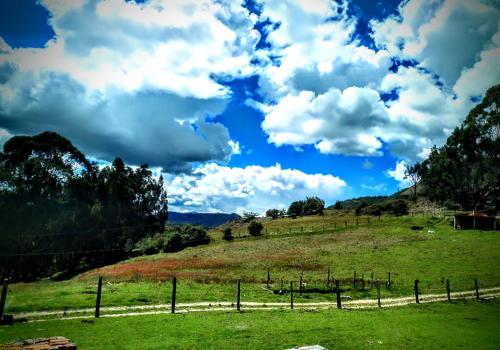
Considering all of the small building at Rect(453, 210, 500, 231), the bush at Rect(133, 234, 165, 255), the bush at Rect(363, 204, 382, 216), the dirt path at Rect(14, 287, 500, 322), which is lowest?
the dirt path at Rect(14, 287, 500, 322)

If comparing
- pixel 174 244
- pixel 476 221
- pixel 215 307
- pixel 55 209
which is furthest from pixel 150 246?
pixel 476 221

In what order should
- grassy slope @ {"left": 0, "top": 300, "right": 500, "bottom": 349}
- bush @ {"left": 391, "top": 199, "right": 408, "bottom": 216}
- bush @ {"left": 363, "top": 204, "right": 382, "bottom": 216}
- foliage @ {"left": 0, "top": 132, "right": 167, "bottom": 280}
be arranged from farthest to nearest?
bush @ {"left": 363, "top": 204, "right": 382, "bottom": 216} < bush @ {"left": 391, "top": 199, "right": 408, "bottom": 216} < foliage @ {"left": 0, "top": 132, "right": 167, "bottom": 280} < grassy slope @ {"left": 0, "top": 300, "right": 500, "bottom": 349}

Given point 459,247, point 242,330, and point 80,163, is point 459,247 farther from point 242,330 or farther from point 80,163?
point 80,163

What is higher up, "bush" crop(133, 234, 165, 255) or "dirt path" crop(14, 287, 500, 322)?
"bush" crop(133, 234, 165, 255)

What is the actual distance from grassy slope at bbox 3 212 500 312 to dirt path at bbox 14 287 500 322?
2269mm

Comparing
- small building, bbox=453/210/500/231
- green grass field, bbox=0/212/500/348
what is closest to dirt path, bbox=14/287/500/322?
green grass field, bbox=0/212/500/348

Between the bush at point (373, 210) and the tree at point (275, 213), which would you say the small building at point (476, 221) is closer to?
the bush at point (373, 210)

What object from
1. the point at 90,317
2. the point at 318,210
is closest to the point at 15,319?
the point at 90,317

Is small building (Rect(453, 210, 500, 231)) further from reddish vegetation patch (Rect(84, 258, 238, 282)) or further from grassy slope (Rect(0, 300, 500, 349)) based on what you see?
grassy slope (Rect(0, 300, 500, 349))

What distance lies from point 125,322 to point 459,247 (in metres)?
70.7

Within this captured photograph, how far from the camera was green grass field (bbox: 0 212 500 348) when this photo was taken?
71.7 ft

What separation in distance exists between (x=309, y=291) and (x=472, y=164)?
86001 mm

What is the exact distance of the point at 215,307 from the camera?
33219mm

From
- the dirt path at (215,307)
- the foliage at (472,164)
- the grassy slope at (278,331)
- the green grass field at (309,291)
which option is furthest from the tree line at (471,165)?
the grassy slope at (278,331)
